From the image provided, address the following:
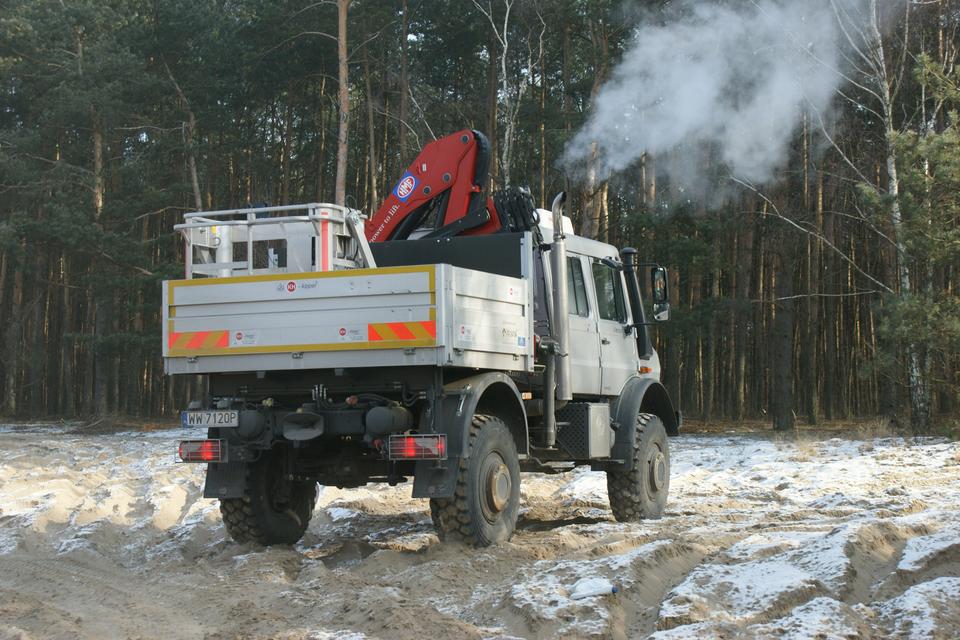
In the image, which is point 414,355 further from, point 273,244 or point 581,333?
point 581,333

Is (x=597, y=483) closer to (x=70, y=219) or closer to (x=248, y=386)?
(x=248, y=386)

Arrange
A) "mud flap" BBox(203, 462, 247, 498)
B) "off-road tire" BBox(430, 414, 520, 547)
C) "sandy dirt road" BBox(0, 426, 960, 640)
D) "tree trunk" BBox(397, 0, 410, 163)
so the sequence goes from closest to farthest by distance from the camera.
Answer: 1. "sandy dirt road" BBox(0, 426, 960, 640)
2. "off-road tire" BBox(430, 414, 520, 547)
3. "mud flap" BBox(203, 462, 247, 498)
4. "tree trunk" BBox(397, 0, 410, 163)

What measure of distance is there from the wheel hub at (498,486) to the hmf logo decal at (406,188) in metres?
3.45

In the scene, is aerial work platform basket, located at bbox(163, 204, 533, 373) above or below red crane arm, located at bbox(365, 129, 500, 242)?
below

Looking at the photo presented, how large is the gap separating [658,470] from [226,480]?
4673 mm

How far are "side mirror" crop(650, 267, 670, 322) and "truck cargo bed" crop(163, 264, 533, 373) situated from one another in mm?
2699

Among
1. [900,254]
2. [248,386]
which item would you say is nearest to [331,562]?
[248,386]

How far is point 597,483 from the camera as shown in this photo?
1377 centimetres

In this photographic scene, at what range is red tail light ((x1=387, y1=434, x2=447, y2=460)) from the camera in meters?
7.86

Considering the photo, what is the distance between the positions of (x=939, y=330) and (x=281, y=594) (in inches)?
564

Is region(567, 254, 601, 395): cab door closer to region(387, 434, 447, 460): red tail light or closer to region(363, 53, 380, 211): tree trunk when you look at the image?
region(387, 434, 447, 460): red tail light

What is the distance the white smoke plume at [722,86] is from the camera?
19281 mm

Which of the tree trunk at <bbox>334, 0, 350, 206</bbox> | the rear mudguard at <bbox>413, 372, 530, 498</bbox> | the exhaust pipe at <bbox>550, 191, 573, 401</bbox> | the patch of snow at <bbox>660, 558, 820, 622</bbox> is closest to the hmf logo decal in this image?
the exhaust pipe at <bbox>550, 191, 573, 401</bbox>

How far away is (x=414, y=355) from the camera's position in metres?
7.90
